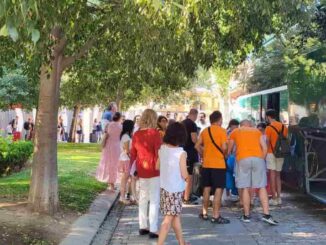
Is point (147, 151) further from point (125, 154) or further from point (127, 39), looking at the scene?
point (125, 154)

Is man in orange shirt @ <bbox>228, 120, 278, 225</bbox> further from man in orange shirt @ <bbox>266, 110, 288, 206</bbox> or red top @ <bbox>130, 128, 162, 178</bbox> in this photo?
red top @ <bbox>130, 128, 162, 178</bbox>

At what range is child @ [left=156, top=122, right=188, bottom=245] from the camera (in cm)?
705

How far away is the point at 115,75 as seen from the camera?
11641 mm

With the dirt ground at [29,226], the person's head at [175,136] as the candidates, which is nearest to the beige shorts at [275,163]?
the dirt ground at [29,226]

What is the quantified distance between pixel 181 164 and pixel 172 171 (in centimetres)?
14

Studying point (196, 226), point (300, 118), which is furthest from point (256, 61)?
point (196, 226)

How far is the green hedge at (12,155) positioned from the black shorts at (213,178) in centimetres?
691

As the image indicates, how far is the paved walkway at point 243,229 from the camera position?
8109 millimetres

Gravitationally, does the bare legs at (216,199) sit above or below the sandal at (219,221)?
above

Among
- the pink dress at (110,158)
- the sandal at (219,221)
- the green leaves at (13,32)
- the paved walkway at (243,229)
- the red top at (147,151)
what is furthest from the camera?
the pink dress at (110,158)

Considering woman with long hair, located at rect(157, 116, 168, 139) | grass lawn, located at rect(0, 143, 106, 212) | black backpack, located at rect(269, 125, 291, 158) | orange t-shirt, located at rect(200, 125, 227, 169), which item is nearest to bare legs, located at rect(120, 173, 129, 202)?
grass lawn, located at rect(0, 143, 106, 212)

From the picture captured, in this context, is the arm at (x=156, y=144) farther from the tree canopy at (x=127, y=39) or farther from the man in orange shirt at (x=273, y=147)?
the man in orange shirt at (x=273, y=147)

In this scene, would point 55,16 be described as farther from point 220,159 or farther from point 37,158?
point 220,159

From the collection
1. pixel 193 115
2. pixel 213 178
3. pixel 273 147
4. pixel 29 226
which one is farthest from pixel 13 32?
pixel 273 147
